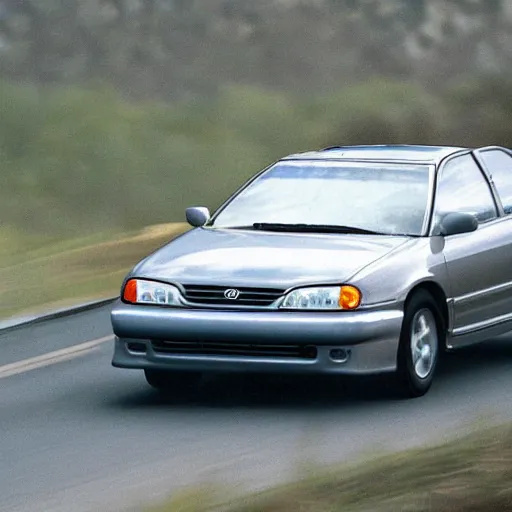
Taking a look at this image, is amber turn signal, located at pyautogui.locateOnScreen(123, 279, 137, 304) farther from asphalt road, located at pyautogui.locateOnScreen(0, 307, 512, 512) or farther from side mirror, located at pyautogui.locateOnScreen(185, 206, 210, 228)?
side mirror, located at pyautogui.locateOnScreen(185, 206, 210, 228)

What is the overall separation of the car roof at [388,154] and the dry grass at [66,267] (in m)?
4.71

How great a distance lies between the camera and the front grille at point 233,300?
39.7ft

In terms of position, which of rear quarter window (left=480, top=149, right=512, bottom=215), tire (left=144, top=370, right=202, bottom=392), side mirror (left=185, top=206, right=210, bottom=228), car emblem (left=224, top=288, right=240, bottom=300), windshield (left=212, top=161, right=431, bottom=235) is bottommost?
tire (left=144, top=370, right=202, bottom=392)

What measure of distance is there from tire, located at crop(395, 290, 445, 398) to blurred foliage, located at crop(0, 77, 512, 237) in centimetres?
1451

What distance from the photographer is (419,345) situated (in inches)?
499

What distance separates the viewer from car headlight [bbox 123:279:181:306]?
12.3 meters

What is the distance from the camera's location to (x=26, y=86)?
37.9m

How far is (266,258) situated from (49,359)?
3145mm

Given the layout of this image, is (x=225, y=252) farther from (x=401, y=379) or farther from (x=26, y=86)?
(x=26, y=86)

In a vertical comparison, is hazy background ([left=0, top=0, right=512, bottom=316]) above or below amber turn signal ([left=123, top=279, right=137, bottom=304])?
below

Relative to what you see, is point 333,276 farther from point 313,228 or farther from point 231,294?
point 313,228

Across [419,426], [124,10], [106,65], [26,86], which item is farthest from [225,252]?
[124,10]

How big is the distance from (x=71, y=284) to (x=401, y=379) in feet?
26.4

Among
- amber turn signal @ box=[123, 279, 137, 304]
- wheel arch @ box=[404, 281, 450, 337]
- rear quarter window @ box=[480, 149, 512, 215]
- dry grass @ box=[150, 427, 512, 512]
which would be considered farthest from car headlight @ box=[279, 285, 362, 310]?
dry grass @ box=[150, 427, 512, 512]
